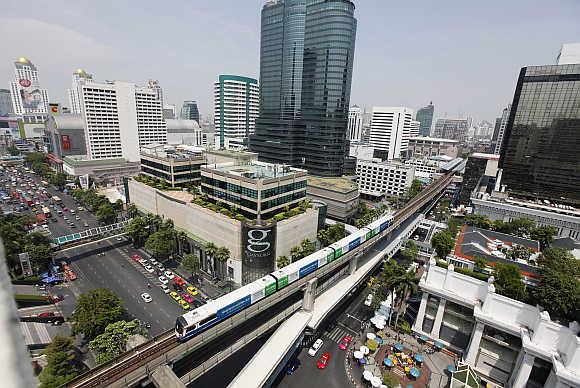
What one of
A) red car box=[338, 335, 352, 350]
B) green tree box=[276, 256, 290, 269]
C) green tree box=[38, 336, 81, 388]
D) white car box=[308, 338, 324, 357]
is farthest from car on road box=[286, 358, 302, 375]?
green tree box=[38, 336, 81, 388]

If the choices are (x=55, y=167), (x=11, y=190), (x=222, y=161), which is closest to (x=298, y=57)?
(x=222, y=161)

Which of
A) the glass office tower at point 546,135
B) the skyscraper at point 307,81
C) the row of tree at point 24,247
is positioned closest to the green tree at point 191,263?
the row of tree at point 24,247

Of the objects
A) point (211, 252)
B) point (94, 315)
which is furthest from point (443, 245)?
point (94, 315)

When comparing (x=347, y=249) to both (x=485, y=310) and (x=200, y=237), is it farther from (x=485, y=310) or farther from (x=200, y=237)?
(x=200, y=237)

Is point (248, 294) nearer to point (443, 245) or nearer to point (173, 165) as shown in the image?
point (443, 245)

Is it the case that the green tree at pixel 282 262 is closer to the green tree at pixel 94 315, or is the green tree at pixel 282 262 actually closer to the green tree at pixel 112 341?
the green tree at pixel 112 341

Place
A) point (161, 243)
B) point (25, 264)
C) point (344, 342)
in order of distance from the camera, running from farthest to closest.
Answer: point (161, 243), point (25, 264), point (344, 342)

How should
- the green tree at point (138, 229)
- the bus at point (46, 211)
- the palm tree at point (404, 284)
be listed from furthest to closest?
1. the bus at point (46, 211)
2. the green tree at point (138, 229)
3. the palm tree at point (404, 284)
